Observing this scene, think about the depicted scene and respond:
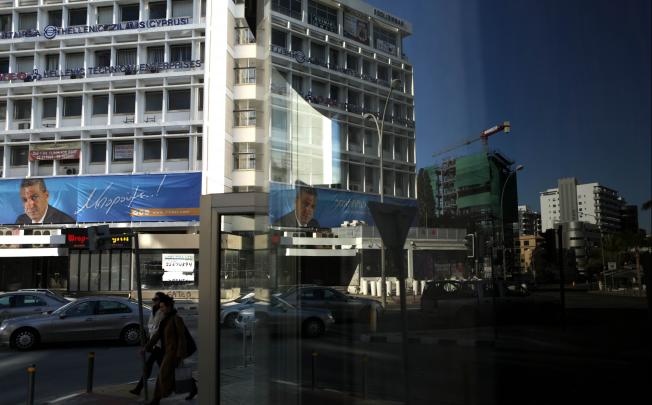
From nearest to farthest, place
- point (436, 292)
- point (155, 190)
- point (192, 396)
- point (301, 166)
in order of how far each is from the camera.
→ point (436, 292), point (301, 166), point (192, 396), point (155, 190)

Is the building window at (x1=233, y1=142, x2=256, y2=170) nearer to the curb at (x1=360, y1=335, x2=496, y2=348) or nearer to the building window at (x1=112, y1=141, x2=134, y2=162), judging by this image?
the curb at (x1=360, y1=335, x2=496, y2=348)

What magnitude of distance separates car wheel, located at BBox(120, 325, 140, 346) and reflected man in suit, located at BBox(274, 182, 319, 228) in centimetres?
1216

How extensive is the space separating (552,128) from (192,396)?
708cm

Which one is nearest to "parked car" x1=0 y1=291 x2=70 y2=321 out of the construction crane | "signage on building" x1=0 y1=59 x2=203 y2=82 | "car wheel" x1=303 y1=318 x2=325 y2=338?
"car wheel" x1=303 y1=318 x2=325 y2=338

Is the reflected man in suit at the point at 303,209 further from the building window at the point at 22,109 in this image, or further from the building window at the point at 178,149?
the building window at the point at 22,109

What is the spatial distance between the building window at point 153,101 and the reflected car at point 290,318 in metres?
33.3

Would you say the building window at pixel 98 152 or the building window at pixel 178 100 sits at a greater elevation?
the building window at pixel 178 100

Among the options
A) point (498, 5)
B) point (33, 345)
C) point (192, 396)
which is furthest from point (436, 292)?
point (33, 345)

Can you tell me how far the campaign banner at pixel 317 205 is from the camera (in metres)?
2.24

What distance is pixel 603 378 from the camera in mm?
1362

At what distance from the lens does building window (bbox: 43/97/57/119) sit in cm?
3500

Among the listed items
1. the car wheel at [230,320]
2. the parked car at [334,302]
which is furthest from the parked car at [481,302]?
the car wheel at [230,320]

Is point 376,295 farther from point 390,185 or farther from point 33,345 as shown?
point 33,345

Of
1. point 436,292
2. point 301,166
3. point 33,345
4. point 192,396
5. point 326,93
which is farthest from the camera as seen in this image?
point 33,345
